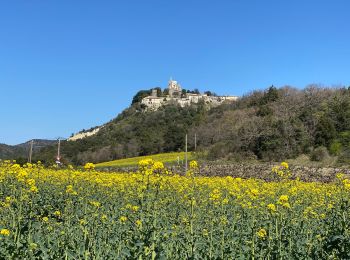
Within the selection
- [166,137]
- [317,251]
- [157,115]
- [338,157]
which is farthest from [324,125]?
[157,115]

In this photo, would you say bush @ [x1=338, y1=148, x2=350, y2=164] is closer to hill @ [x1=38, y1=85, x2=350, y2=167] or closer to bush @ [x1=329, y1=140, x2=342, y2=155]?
hill @ [x1=38, y1=85, x2=350, y2=167]

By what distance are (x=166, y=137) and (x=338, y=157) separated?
34.3 metres

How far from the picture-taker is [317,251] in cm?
596

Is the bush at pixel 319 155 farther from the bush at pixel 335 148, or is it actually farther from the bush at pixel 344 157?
the bush at pixel 344 157

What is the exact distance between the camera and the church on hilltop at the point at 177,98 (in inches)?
4180

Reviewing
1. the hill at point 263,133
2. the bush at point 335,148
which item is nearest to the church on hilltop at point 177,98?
the hill at point 263,133

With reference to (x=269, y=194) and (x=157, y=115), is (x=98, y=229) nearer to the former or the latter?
(x=269, y=194)

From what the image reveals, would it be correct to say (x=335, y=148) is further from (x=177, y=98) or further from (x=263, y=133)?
(x=177, y=98)

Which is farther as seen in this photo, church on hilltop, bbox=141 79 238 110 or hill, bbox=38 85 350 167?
church on hilltop, bbox=141 79 238 110

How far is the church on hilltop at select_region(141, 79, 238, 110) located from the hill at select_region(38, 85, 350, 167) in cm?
2117

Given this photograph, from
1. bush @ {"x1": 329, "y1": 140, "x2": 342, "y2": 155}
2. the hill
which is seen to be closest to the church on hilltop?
the hill

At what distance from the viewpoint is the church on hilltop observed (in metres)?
106

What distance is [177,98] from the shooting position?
130625 mm

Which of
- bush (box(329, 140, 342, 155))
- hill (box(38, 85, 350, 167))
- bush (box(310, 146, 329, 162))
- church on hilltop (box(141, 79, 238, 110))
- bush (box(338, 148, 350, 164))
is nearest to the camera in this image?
bush (box(338, 148, 350, 164))
